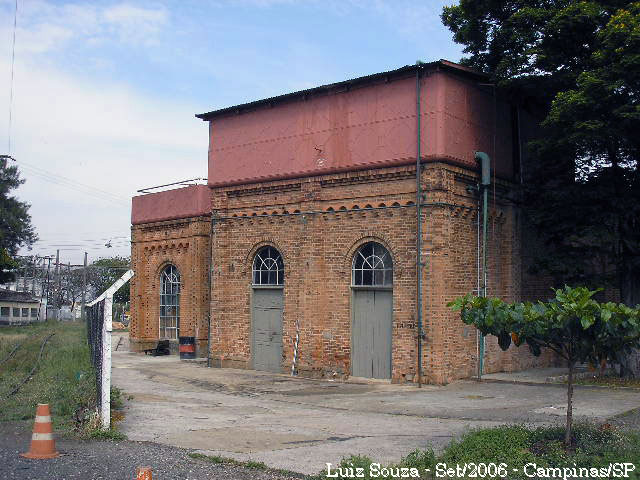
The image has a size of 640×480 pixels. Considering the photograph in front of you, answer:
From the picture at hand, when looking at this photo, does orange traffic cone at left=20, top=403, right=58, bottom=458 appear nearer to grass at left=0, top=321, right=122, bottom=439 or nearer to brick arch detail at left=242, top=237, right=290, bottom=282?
grass at left=0, top=321, right=122, bottom=439

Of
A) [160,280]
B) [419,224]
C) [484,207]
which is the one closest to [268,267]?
[419,224]

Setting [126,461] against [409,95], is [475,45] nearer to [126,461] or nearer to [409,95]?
[409,95]

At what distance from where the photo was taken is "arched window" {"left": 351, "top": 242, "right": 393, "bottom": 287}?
17.8 metres

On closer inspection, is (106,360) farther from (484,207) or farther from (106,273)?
(106,273)

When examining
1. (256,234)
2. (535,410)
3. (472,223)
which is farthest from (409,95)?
(535,410)

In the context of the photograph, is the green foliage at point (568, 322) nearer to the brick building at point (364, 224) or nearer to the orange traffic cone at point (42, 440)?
the orange traffic cone at point (42, 440)

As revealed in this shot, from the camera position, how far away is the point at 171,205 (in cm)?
2683

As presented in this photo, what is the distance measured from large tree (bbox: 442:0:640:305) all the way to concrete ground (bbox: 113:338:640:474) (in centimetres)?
346

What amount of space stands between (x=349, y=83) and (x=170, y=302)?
1267 cm

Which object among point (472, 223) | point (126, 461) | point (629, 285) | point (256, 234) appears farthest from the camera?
point (256, 234)

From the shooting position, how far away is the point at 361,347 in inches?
711

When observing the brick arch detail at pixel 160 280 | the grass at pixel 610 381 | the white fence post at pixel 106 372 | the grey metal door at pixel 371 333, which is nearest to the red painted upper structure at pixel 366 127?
the grey metal door at pixel 371 333

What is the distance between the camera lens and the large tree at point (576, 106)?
14.4 m

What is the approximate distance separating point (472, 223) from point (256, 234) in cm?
640
